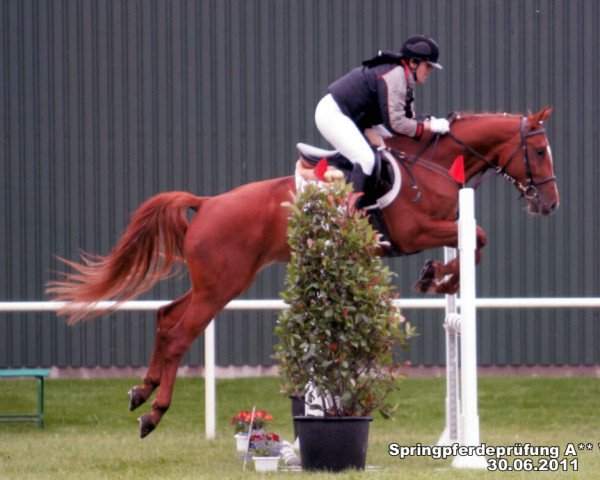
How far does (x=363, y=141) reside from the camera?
7.05m

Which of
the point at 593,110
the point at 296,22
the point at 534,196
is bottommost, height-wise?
the point at 534,196

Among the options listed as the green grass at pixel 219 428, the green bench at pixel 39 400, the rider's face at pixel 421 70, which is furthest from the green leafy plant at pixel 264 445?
the green bench at pixel 39 400

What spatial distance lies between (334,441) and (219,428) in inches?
138

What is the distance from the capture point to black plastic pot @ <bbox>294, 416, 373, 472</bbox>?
5.91 meters

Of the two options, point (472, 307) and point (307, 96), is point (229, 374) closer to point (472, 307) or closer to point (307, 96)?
point (307, 96)

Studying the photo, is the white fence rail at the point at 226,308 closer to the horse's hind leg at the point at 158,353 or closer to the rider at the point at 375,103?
the horse's hind leg at the point at 158,353

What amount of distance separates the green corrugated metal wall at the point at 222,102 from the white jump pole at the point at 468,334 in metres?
4.73

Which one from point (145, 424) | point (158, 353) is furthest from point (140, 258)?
point (145, 424)

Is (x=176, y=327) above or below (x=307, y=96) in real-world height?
below

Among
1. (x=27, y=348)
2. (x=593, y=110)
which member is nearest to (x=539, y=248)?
(x=593, y=110)

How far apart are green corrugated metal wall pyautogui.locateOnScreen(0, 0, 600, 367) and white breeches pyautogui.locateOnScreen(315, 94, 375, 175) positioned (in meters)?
3.80

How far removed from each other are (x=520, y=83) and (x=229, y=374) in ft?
12.1

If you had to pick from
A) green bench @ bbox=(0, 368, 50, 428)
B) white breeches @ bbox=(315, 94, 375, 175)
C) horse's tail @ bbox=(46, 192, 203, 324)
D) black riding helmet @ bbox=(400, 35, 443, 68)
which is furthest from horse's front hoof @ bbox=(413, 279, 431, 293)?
green bench @ bbox=(0, 368, 50, 428)

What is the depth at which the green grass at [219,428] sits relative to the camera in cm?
626
